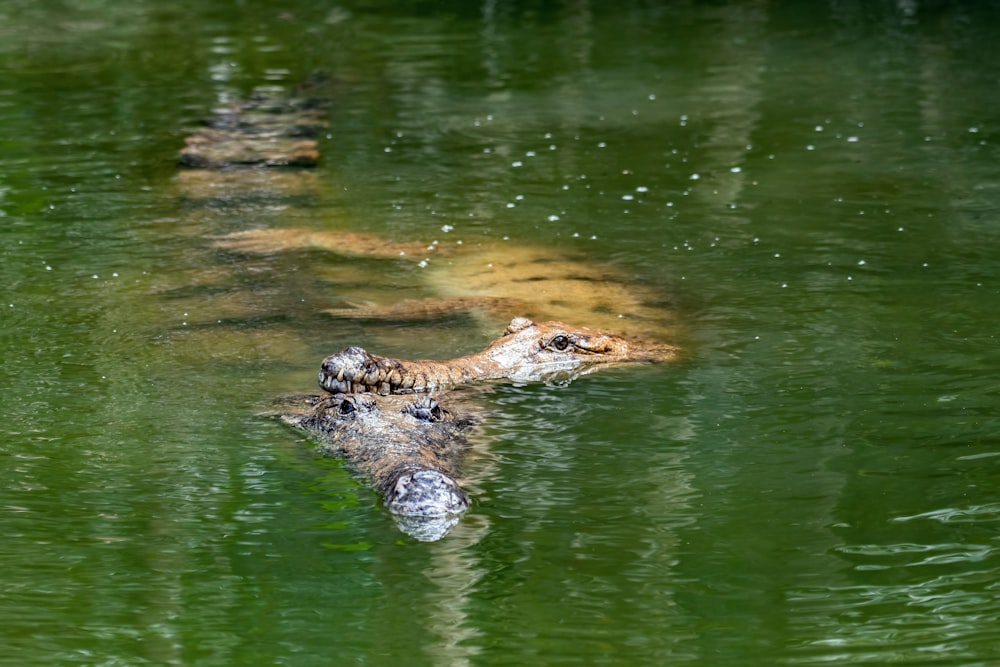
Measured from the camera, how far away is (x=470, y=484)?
719 centimetres

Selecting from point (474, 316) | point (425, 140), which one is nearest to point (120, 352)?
point (474, 316)

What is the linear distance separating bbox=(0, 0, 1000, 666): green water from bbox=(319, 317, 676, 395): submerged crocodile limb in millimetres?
216

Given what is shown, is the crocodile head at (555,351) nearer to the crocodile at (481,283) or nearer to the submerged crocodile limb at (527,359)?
the submerged crocodile limb at (527,359)

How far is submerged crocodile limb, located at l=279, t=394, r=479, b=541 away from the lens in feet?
22.1

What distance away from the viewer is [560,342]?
30.1ft

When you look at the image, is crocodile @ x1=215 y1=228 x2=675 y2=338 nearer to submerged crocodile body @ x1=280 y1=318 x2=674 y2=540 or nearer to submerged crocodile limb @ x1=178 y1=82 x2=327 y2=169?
submerged crocodile body @ x1=280 y1=318 x2=674 y2=540

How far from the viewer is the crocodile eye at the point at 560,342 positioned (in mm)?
9172

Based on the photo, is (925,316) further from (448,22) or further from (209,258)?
(448,22)

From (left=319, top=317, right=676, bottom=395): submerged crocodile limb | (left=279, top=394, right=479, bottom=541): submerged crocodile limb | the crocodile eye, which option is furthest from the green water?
the crocodile eye

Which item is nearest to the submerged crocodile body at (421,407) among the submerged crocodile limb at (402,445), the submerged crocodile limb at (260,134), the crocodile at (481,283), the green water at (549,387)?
the submerged crocodile limb at (402,445)

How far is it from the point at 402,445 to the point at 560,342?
205 centimetres

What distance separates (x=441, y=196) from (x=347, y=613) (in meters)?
8.08

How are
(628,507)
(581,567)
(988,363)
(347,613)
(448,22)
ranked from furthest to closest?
(448,22) < (988,363) < (628,507) < (581,567) < (347,613)

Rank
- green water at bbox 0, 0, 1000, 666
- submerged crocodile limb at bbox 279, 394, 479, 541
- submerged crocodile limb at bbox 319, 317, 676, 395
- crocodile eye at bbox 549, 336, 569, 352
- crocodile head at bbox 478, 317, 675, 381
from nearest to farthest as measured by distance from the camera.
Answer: green water at bbox 0, 0, 1000, 666 → submerged crocodile limb at bbox 279, 394, 479, 541 → submerged crocodile limb at bbox 319, 317, 676, 395 → crocodile head at bbox 478, 317, 675, 381 → crocodile eye at bbox 549, 336, 569, 352
